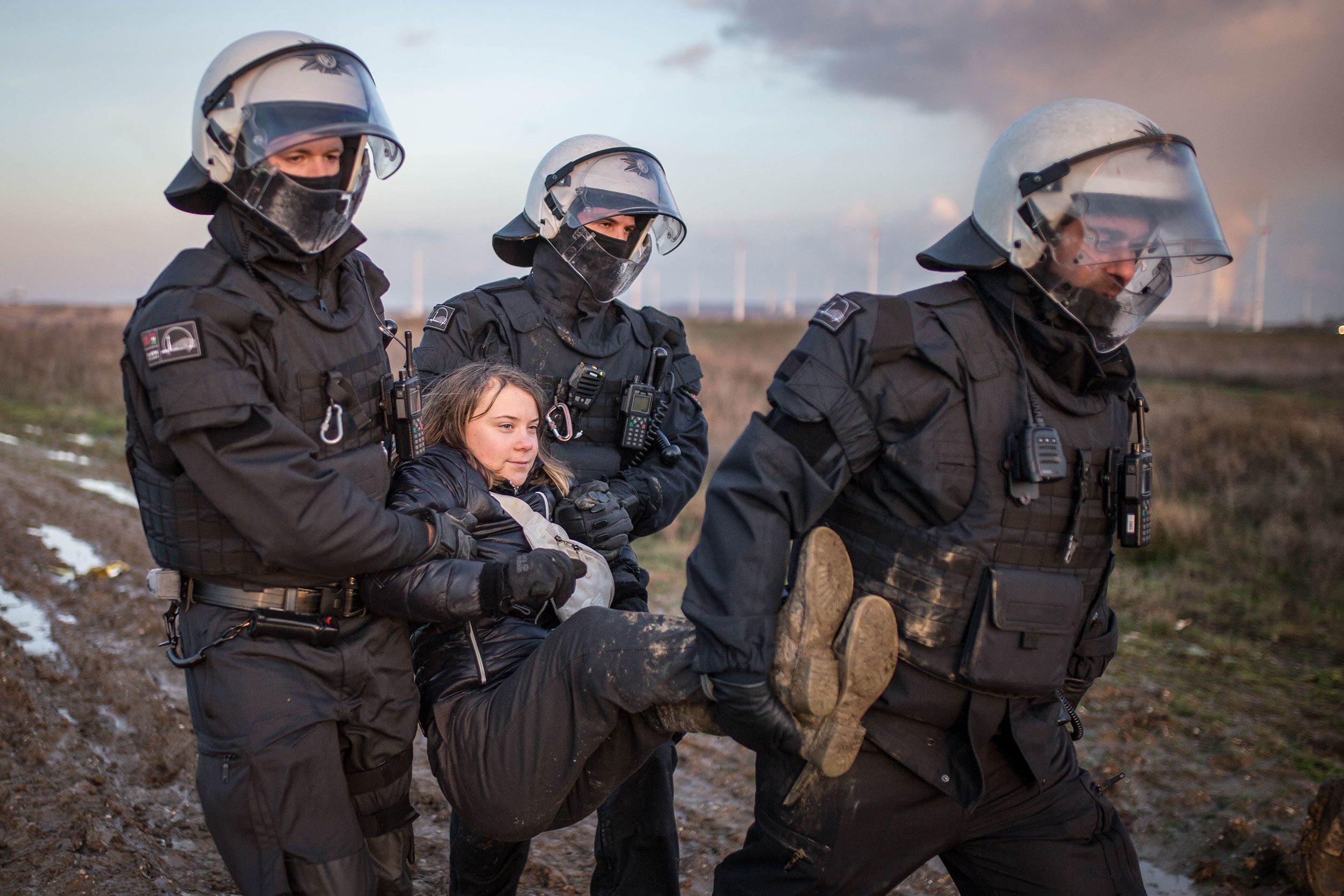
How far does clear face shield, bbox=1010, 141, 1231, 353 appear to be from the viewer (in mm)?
2539

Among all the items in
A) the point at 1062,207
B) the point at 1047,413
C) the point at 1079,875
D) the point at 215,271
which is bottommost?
the point at 1079,875

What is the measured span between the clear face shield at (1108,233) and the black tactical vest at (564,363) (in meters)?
2.00

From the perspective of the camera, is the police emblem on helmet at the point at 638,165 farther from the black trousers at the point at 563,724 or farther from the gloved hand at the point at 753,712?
the gloved hand at the point at 753,712

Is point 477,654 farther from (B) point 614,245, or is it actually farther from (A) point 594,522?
(B) point 614,245

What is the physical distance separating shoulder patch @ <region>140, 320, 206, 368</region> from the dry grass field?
2234mm

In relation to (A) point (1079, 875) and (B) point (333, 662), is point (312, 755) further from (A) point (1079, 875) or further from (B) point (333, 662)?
(A) point (1079, 875)

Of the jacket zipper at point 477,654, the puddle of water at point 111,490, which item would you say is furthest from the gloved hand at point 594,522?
the puddle of water at point 111,490

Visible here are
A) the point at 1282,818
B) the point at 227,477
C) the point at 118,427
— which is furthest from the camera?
the point at 118,427

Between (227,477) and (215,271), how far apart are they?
536 mm

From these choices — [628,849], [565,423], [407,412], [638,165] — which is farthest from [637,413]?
[628,849]

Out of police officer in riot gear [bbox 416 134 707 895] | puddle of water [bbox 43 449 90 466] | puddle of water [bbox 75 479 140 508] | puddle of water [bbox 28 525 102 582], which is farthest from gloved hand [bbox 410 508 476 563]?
puddle of water [bbox 43 449 90 466]

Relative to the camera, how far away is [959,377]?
98.2 inches

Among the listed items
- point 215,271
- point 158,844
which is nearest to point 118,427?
point 158,844

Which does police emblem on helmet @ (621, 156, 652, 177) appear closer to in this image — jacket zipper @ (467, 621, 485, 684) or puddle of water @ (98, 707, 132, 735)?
jacket zipper @ (467, 621, 485, 684)
